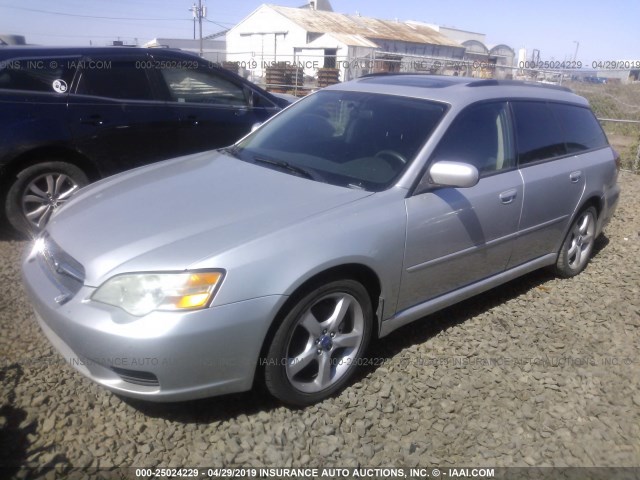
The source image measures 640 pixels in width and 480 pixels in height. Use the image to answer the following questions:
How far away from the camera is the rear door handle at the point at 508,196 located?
11.7ft

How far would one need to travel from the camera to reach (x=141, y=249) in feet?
8.10

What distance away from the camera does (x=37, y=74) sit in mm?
4750

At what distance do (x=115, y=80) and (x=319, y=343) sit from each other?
3.70m

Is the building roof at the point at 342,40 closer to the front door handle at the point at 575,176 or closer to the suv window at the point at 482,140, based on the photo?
the front door handle at the point at 575,176

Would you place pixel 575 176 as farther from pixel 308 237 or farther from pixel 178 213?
pixel 178 213

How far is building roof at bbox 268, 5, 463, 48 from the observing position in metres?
39.2

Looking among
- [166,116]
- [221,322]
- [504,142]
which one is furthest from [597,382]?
[166,116]

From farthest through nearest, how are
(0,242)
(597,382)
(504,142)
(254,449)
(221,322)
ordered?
(0,242) → (504,142) → (597,382) → (254,449) → (221,322)

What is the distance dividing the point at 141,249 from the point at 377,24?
4503 cm

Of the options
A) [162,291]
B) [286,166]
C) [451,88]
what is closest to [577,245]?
[451,88]

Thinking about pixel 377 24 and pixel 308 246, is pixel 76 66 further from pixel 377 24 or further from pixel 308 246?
pixel 377 24

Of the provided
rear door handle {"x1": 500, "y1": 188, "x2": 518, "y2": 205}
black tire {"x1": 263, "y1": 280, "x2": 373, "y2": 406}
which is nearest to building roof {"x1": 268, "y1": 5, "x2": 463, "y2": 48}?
rear door handle {"x1": 500, "y1": 188, "x2": 518, "y2": 205}

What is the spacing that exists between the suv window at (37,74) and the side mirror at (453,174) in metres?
3.62

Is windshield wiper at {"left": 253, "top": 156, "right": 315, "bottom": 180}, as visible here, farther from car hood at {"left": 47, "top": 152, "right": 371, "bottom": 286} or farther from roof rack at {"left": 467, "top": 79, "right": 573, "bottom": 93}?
roof rack at {"left": 467, "top": 79, "right": 573, "bottom": 93}
